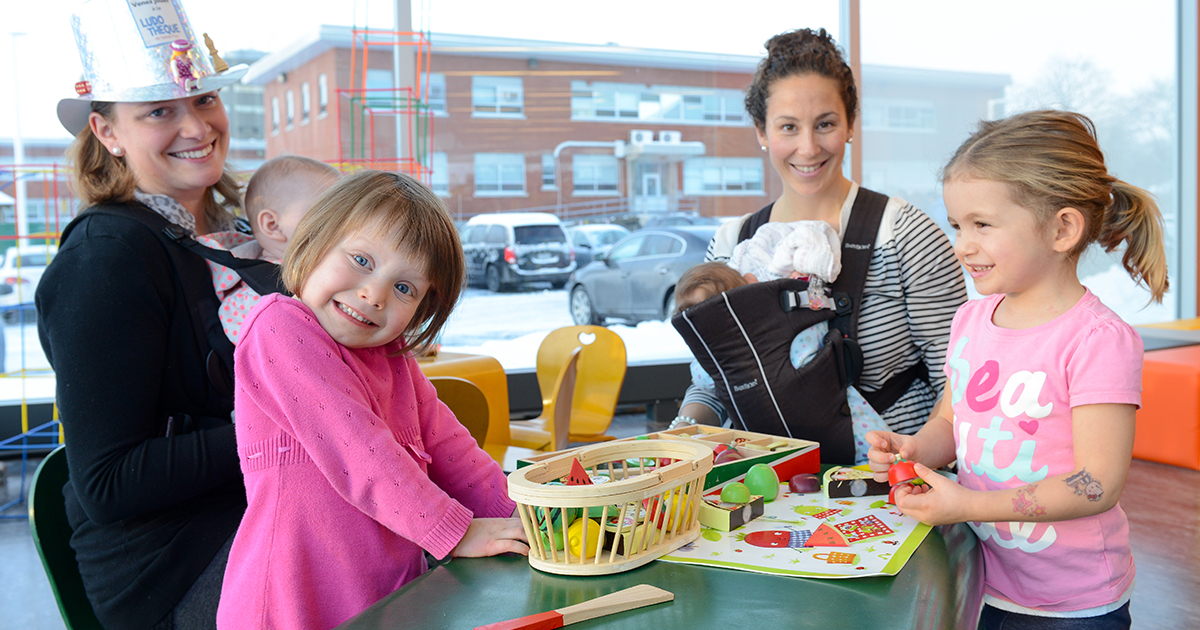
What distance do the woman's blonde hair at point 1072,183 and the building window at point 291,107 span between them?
4348 millimetres

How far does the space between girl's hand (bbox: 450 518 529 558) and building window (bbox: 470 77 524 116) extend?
14.8 feet

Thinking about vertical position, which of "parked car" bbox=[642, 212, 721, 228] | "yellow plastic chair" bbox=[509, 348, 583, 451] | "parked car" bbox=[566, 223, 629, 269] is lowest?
"yellow plastic chair" bbox=[509, 348, 583, 451]

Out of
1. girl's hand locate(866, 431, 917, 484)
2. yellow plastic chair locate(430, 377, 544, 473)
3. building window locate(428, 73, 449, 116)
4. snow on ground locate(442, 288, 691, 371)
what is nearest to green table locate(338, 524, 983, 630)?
girl's hand locate(866, 431, 917, 484)

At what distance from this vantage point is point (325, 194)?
49.0 inches

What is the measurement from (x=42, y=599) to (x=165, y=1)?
7.29 ft

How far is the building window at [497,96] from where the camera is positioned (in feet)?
17.4

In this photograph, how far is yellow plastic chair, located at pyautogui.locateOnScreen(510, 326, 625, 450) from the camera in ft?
11.7

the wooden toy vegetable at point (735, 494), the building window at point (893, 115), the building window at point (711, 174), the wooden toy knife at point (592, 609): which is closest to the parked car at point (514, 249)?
the building window at point (711, 174)

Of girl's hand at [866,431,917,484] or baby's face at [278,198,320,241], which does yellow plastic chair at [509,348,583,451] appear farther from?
girl's hand at [866,431,917,484]

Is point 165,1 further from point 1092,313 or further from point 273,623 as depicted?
point 1092,313

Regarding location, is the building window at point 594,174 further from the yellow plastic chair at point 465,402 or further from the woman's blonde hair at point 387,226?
the woman's blonde hair at point 387,226

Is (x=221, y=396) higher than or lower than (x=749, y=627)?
higher

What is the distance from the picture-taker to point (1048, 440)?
119 cm

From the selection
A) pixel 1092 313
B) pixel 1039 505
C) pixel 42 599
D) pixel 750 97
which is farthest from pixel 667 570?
pixel 42 599
